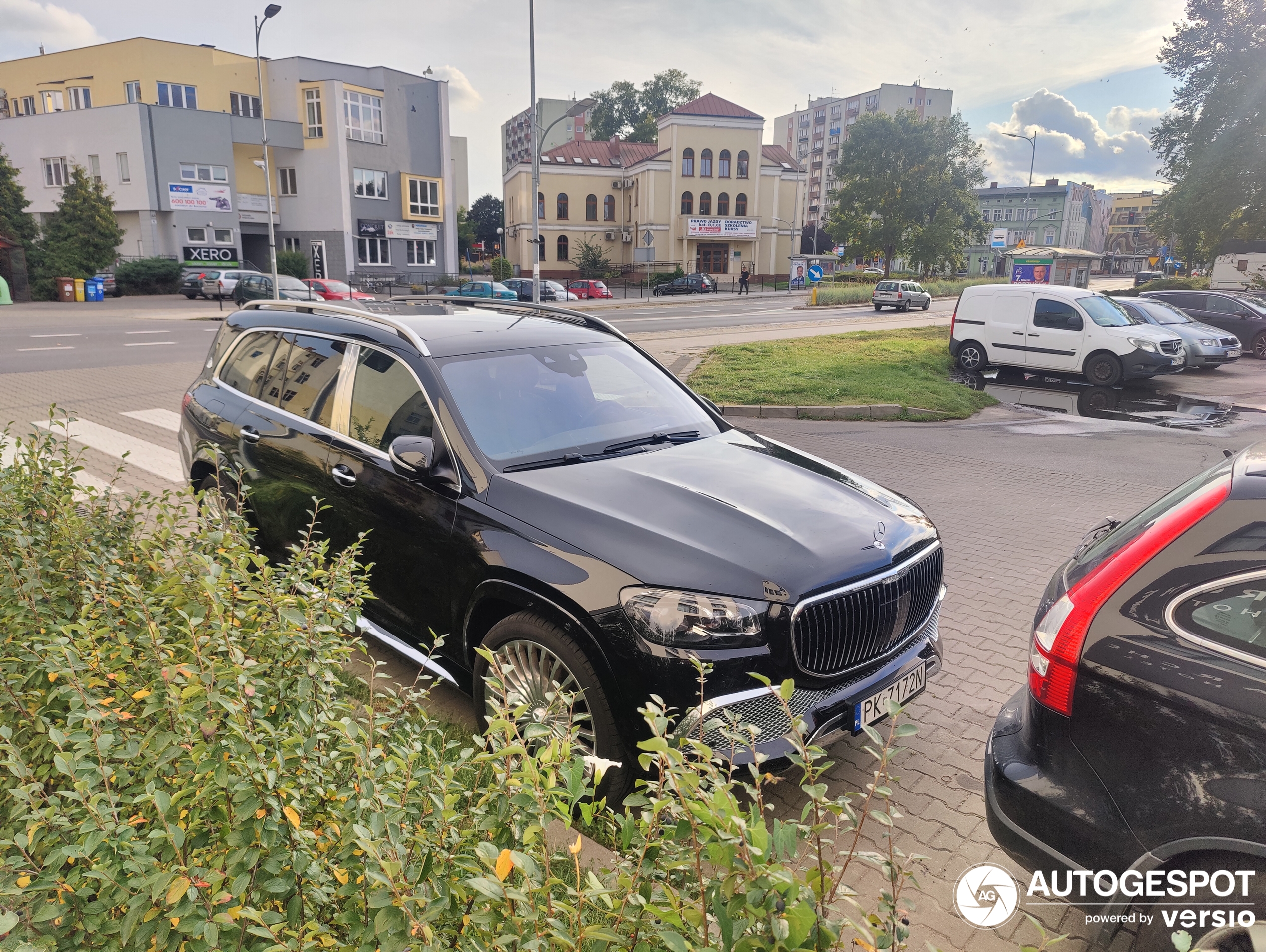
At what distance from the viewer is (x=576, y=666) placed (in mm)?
3250

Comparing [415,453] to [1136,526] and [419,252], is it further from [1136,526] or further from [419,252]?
[419,252]

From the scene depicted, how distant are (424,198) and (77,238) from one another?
22.0m

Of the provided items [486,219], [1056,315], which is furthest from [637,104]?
[1056,315]

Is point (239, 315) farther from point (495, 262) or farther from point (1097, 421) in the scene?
point (495, 262)

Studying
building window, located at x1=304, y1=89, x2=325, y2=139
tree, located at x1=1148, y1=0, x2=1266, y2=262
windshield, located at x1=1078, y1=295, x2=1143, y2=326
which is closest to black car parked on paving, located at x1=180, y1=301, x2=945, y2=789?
windshield, located at x1=1078, y1=295, x2=1143, y2=326

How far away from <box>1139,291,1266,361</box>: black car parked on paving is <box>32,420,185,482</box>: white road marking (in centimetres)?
2365

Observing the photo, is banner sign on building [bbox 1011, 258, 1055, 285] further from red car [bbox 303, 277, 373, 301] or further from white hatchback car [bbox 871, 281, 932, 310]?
red car [bbox 303, 277, 373, 301]

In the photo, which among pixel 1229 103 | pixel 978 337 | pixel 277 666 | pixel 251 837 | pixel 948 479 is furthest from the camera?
pixel 1229 103

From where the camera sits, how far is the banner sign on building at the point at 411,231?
56.9 m

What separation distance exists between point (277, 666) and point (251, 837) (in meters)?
0.72

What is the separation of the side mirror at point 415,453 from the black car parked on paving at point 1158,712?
103 inches

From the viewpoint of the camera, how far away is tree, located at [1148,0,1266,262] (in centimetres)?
3650

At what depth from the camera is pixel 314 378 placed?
16.3ft

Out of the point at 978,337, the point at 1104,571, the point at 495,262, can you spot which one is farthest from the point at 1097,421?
the point at 495,262
